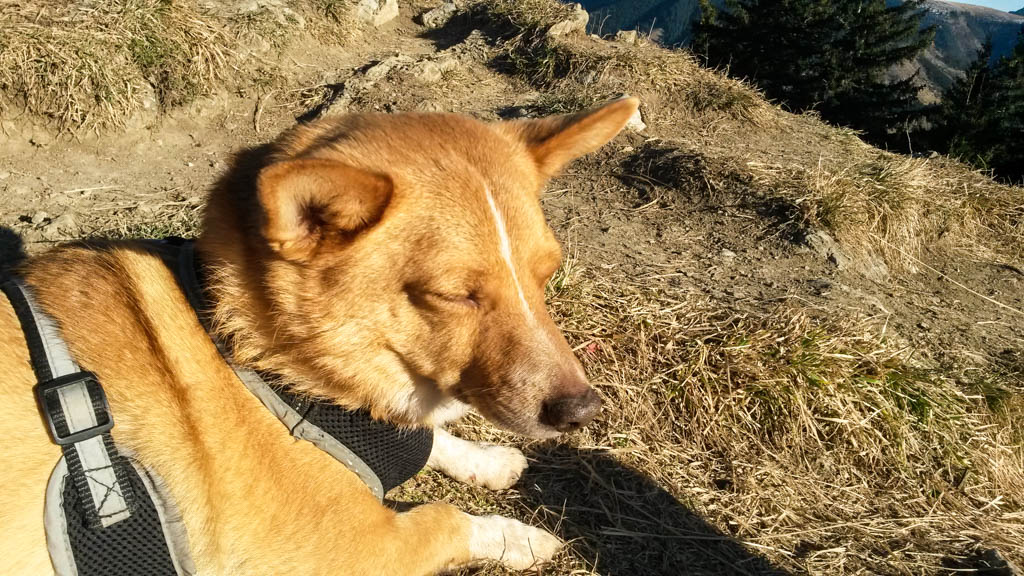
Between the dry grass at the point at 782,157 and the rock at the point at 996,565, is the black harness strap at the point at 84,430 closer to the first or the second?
the rock at the point at 996,565

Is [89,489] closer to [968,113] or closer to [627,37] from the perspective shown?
[627,37]

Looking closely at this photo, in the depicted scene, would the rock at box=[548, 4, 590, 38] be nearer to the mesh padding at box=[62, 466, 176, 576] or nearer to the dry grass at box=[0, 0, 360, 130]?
the dry grass at box=[0, 0, 360, 130]

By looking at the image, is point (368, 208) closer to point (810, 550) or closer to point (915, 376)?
point (810, 550)

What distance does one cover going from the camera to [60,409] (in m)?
1.55

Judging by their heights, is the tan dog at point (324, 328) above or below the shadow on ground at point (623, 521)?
above

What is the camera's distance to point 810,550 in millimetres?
2936

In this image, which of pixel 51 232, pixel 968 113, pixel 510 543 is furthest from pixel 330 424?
pixel 968 113

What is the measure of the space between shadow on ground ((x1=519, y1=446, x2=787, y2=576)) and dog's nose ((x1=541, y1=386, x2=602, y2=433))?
3.42 ft

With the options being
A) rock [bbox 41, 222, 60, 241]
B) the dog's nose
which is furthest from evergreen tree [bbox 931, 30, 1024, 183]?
rock [bbox 41, 222, 60, 241]

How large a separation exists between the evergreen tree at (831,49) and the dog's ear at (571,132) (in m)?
36.3

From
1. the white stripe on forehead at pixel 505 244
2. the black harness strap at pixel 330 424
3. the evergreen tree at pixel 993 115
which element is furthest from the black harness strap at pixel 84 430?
the evergreen tree at pixel 993 115

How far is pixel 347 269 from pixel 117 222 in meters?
3.58

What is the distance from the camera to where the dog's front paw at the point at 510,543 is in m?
2.63

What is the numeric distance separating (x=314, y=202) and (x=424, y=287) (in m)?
0.45
